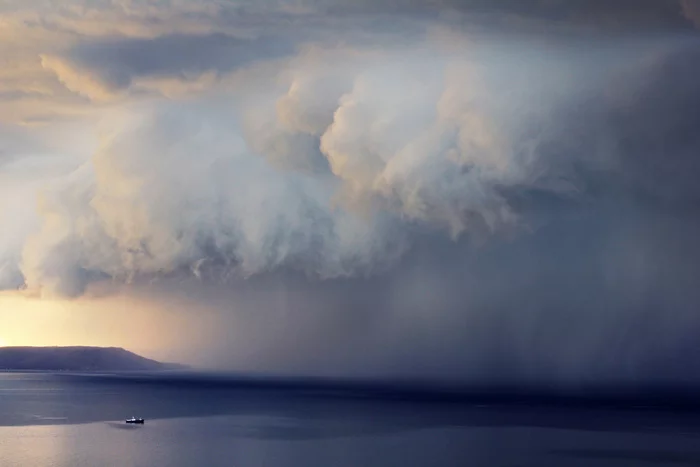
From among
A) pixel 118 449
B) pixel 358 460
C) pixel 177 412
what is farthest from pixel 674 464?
pixel 177 412

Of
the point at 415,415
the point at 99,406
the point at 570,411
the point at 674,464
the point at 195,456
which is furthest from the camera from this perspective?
the point at 99,406

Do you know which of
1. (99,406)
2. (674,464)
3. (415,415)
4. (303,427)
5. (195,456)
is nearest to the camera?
(674,464)

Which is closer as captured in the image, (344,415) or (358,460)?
(358,460)

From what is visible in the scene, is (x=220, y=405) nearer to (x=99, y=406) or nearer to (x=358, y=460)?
(x=99, y=406)

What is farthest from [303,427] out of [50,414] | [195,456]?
[50,414]

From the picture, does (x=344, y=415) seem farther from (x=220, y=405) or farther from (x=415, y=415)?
(x=220, y=405)

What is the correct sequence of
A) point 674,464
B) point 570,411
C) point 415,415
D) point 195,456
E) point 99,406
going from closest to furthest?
point 674,464 < point 195,456 < point 415,415 < point 570,411 < point 99,406
